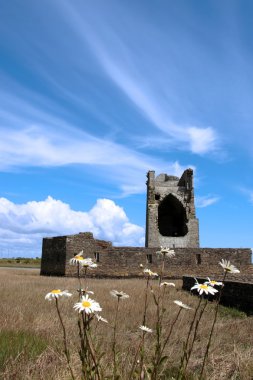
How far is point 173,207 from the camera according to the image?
36250mm

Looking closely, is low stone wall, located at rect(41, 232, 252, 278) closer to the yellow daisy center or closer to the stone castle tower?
the stone castle tower

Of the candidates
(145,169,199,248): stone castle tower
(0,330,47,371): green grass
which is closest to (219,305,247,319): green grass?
(0,330,47,371): green grass

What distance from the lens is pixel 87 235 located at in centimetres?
2742

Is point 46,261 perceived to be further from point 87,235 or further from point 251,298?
point 251,298

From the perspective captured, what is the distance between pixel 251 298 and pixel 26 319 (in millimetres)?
7282

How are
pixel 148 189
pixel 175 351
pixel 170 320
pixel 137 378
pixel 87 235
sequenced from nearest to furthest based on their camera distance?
pixel 137 378 → pixel 175 351 → pixel 170 320 → pixel 87 235 → pixel 148 189

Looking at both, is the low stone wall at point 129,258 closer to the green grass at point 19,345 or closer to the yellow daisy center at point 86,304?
the green grass at point 19,345

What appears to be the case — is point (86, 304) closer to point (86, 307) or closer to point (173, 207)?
point (86, 307)

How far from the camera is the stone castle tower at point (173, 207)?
32.3 m

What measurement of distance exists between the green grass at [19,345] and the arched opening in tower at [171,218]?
93.8 feet

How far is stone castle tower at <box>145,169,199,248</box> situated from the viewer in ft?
106

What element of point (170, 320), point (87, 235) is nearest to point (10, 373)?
point (170, 320)

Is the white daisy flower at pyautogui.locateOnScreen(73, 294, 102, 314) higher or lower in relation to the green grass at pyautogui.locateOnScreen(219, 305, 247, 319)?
higher

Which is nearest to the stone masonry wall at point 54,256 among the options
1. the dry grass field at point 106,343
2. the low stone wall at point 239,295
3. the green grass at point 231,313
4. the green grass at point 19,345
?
the low stone wall at point 239,295
